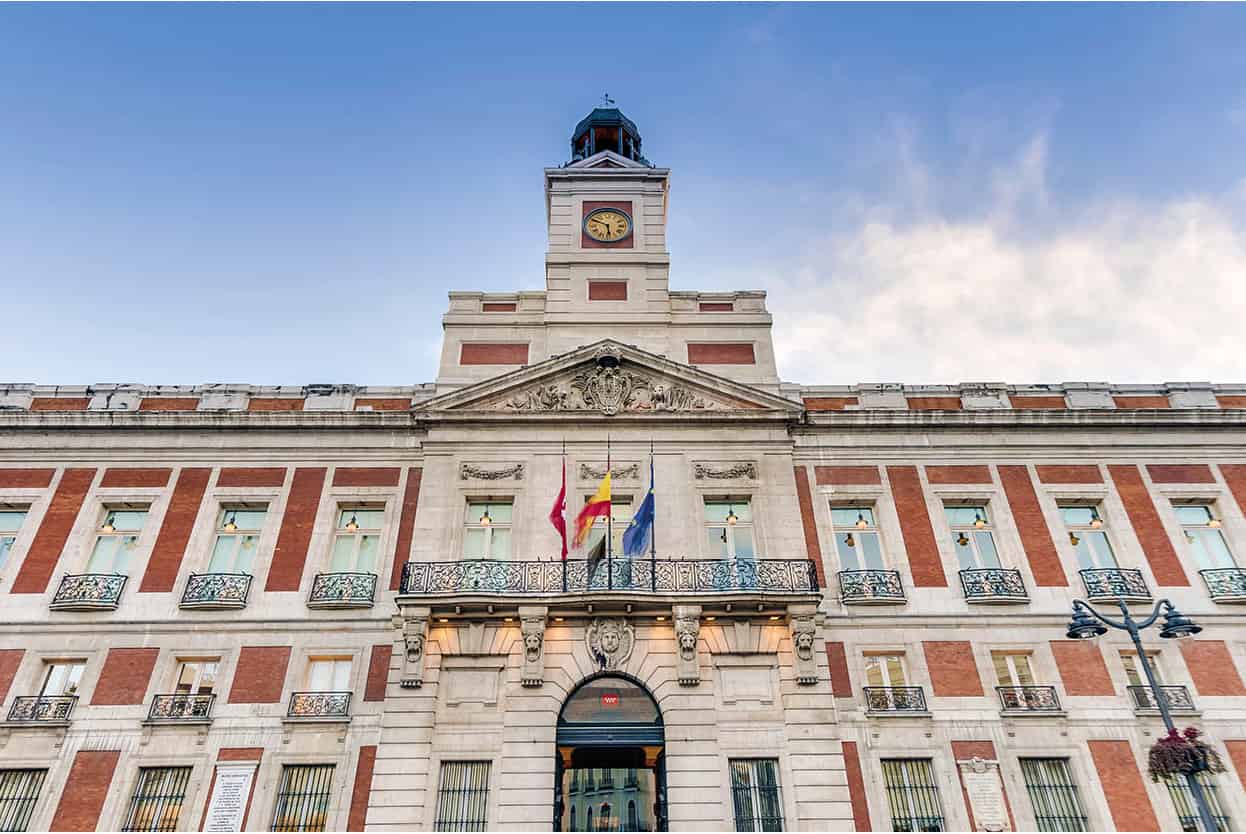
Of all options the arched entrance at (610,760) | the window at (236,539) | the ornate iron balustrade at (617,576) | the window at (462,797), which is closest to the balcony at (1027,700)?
the ornate iron balustrade at (617,576)

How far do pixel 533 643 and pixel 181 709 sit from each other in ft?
25.6

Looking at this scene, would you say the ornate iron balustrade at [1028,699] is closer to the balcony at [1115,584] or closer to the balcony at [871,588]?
the balcony at [1115,584]

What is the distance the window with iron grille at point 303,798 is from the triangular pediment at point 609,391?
28.9 ft

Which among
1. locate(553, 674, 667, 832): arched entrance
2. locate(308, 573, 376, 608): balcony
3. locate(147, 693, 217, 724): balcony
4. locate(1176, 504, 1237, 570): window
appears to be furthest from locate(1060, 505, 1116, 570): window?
locate(147, 693, 217, 724): balcony

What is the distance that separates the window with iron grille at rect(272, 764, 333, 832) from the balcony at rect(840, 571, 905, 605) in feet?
39.7

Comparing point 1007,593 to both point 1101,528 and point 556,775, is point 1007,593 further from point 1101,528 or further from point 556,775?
point 556,775

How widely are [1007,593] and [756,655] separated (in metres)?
6.32

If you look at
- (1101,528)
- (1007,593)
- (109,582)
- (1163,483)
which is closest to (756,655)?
(1007,593)

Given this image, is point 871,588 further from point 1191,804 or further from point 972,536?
point 1191,804

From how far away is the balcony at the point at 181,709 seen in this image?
1653 cm

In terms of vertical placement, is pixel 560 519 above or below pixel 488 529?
below

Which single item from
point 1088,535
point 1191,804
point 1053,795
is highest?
point 1088,535

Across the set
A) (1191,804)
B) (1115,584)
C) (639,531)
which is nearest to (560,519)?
(639,531)

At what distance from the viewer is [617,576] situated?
58.1 feet
